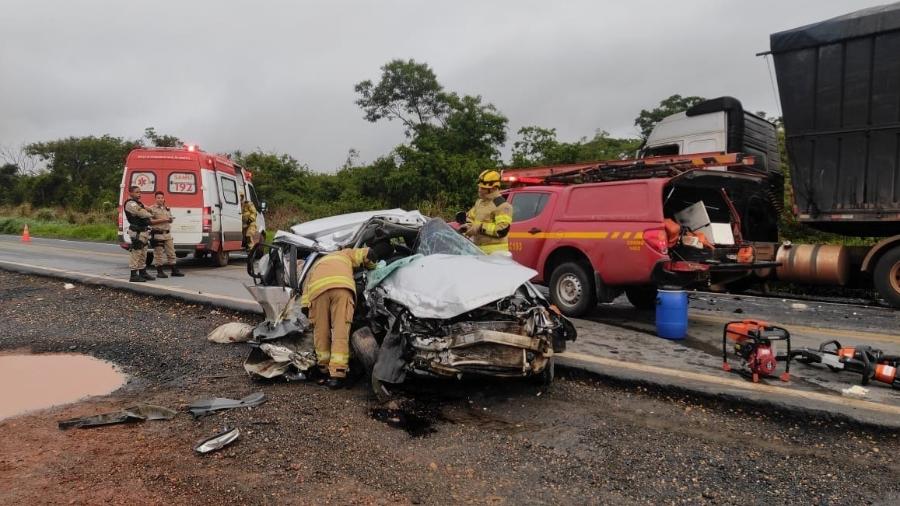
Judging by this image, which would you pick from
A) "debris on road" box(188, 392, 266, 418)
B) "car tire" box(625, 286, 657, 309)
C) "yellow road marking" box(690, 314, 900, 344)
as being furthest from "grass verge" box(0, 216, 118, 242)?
"yellow road marking" box(690, 314, 900, 344)

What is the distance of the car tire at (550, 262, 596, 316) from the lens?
6.91 m

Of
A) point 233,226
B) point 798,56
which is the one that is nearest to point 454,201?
point 233,226

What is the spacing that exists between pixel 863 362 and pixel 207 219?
11.0 meters

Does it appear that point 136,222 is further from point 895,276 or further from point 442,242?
point 895,276

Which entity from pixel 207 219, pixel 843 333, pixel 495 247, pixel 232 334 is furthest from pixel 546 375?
pixel 207 219

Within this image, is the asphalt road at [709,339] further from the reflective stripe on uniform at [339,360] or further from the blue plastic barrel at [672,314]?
the reflective stripe on uniform at [339,360]

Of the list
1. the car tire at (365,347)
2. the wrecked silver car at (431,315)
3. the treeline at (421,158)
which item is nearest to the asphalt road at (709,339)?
the wrecked silver car at (431,315)

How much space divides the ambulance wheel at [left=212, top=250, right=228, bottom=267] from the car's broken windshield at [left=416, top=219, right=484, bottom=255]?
8.69m

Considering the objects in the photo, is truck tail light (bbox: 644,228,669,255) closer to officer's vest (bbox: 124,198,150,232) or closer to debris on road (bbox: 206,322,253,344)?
debris on road (bbox: 206,322,253,344)

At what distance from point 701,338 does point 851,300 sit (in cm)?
454

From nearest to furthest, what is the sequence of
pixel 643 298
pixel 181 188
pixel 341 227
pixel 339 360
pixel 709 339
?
pixel 339 360 → pixel 341 227 → pixel 709 339 → pixel 643 298 → pixel 181 188

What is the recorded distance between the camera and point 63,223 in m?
31.3

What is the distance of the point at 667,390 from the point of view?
4277mm

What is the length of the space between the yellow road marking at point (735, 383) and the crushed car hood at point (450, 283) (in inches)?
41.5
